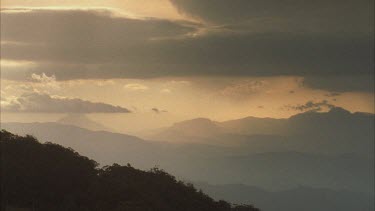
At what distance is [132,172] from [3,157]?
20372 millimetres

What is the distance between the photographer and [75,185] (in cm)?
6906

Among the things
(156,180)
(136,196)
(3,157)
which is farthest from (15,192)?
(156,180)

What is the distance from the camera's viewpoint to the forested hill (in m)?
61.2

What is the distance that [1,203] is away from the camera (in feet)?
187

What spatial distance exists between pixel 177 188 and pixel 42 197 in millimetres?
23245

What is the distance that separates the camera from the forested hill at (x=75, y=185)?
61.2m

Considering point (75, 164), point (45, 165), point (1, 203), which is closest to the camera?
point (1, 203)

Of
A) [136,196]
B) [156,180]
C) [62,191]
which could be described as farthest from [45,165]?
[156,180]

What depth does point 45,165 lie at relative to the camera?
225ft

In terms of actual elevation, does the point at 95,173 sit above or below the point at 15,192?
above

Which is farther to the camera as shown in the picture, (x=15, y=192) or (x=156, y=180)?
(x=156, y=180)

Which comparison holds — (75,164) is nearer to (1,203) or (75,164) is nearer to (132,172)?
(132,172)

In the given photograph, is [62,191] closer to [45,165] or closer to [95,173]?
[45,165]

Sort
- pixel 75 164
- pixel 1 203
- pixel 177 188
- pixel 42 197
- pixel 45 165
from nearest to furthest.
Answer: pixel 1 203, pixel 42 197, pixel 45 165, pixel 75 164, pixel 177 188
